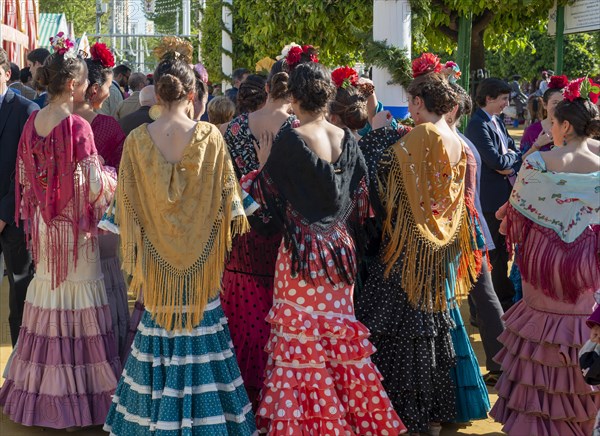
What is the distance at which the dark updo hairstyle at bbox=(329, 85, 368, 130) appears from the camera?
17.5 ft

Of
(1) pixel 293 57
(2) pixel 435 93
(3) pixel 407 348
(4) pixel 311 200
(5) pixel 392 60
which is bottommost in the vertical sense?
(3) pixel 407 348

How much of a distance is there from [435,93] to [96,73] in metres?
2.11

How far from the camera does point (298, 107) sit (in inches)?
186

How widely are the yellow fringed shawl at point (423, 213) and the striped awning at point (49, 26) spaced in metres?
28.3

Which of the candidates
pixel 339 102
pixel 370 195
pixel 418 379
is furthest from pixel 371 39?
pixel 418 379

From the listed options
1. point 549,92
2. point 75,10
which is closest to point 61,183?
point 549,92

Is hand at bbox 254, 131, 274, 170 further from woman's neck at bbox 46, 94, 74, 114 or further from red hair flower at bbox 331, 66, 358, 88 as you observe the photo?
woman's neck at bbox 46, 94, 74, 114

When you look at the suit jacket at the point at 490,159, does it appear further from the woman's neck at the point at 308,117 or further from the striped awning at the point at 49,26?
the striped awning at the point at 49,26

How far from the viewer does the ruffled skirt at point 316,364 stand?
15.5 ft

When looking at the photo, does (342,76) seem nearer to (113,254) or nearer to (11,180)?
(113,254)

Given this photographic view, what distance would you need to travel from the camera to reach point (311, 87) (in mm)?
4664

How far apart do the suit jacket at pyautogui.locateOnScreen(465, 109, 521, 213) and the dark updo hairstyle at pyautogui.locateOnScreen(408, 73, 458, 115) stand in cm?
191

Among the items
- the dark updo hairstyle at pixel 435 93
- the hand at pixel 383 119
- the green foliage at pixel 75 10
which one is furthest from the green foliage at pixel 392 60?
the green foliage at pixel 75 10

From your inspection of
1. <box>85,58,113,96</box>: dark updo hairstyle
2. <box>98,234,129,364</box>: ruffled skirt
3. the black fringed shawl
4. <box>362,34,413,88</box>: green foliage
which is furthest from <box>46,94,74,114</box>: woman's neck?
<box>362,34,413,88</box>: green foliage
